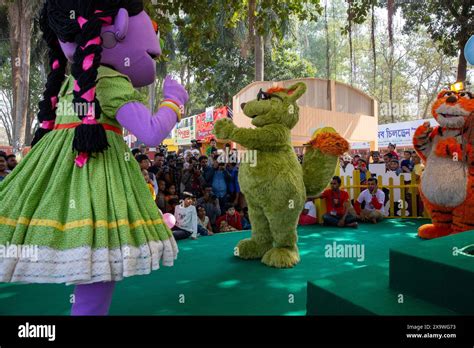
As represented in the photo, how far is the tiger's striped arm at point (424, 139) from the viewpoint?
4.74 meters

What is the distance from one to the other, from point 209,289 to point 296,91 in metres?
2.17

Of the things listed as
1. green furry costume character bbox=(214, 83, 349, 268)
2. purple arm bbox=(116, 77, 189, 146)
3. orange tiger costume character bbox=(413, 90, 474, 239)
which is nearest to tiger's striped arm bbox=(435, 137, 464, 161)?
orange tiger costume character bbox=(413, 90, 474, 239)

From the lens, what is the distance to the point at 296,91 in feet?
13.1

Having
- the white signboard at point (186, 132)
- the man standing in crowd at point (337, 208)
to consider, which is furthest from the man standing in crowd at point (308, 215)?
the white signboard at point (186, 132)

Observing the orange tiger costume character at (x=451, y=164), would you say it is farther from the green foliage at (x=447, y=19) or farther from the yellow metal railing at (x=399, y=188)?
the green foliage at (x=447, y=19)

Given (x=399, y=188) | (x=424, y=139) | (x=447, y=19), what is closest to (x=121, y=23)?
(x=424, y=139)

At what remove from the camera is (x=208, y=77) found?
11.6ft

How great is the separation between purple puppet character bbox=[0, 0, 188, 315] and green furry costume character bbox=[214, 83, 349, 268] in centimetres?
202

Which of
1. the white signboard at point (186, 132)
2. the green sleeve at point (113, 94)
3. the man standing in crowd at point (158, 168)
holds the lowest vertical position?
the man standing in crowd at point (158, 168)

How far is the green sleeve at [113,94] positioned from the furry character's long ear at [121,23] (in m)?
0.22

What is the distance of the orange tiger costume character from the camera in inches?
168

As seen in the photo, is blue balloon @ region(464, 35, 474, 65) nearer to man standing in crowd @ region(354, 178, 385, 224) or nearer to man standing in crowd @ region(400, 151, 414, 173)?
man standing in crowd @ region(354, 178, 385, 224)
